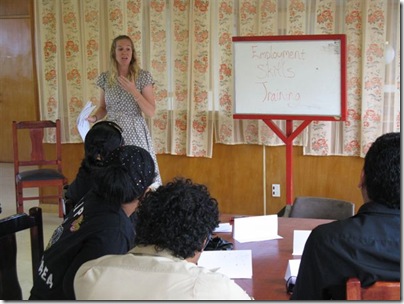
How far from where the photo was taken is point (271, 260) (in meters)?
1.99

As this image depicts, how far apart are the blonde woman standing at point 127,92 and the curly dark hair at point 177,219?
8.42 feet

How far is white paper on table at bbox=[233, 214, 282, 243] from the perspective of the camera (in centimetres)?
224

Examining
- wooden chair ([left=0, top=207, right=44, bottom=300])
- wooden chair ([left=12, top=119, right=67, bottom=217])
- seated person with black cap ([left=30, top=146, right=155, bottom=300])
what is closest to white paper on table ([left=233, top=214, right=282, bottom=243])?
seated person with black cap ([left=30, top=146, right=155, bottom=300])

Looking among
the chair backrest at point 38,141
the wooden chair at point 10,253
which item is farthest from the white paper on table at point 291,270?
the chair backrest at point 38,141

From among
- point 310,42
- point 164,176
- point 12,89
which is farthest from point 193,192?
point 12,89

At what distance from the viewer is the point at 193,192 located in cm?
141

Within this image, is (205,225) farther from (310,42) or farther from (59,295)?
(310,42)

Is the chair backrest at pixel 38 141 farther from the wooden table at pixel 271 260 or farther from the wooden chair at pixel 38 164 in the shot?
the wooden table at pixel 271 260

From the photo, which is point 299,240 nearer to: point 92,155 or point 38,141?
point 92,155

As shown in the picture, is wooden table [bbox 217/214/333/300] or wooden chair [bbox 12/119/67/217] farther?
wooden chair [bbox 12/119/67/217]

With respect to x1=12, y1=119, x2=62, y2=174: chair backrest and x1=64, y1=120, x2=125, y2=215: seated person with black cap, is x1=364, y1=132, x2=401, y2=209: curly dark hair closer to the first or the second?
x1=64, y1=120, x2=125, y2=215: seated person with black cap

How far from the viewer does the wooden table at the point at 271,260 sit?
1.70m

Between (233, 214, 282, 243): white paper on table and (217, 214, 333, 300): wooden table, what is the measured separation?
3 cm

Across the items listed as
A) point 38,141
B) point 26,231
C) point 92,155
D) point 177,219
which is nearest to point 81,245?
point 177,219
